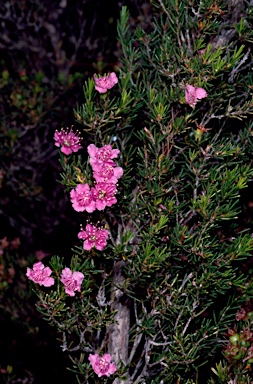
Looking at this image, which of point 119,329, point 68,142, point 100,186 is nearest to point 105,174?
point 100,186

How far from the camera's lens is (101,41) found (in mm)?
6312

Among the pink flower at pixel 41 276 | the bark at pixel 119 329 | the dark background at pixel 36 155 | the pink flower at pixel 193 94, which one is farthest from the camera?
the dark background at pixel 36 155

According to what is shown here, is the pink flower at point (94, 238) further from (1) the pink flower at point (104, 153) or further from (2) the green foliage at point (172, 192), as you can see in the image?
(1) the pink flower at point (104, 153)

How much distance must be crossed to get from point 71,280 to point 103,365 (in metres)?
0.41

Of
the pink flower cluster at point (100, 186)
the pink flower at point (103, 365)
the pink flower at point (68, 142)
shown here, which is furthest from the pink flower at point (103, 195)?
the pink flower at point (103, 365)

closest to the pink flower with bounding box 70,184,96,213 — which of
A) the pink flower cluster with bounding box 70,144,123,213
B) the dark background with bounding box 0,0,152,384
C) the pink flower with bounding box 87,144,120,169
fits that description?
the pink flower cluster with bounding box 70,144,123,213

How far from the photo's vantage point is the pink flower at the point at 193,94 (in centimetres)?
265

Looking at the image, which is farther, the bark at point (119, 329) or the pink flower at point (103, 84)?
the bark at point (119, 329)

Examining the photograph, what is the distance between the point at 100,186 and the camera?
2.67 m

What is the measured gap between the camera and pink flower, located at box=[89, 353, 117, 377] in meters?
2.80

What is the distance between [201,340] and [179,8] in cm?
146

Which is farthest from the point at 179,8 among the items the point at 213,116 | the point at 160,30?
the point at 213,116

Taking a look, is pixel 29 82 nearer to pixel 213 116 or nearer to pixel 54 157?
pixel 54 157

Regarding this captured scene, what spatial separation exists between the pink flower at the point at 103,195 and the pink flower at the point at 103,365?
0.67 meters
